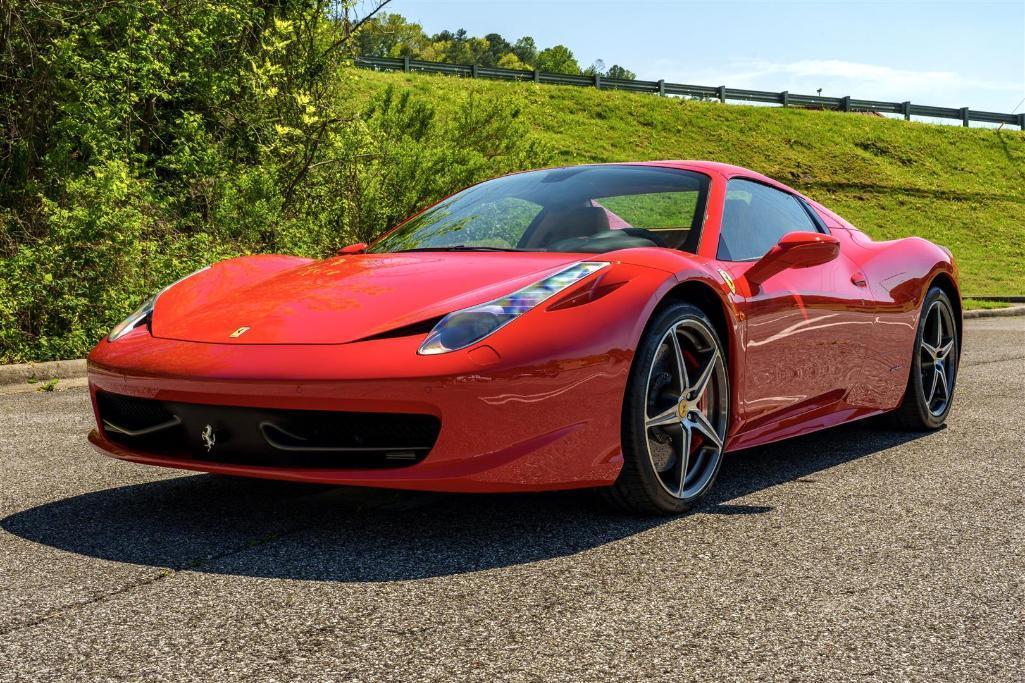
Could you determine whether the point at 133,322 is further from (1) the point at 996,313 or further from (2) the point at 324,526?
(1) the point at 996,313

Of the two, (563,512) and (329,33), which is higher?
(329,33)

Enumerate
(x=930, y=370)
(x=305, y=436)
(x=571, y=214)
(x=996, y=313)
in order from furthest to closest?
(x=996, y=313) < (x=930, y=370) < (x=571, y=214) < (x=305, y=436)

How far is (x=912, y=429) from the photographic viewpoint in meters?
5.65

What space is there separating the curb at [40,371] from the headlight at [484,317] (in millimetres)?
5368

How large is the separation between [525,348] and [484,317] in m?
0.17

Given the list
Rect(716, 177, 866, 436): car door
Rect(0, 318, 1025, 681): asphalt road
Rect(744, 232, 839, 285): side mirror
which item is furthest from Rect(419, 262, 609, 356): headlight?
Rect(744, 232, 839, 285): side mirror

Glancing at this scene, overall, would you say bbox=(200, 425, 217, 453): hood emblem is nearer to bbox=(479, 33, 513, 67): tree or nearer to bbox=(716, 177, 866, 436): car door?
bbox=(716, 177, 866, 436): car door

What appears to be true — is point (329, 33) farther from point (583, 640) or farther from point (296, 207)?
point (583, 640)

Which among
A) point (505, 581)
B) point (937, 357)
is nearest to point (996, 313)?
Answer: point (937, 357)

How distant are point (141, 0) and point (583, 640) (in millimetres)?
8057

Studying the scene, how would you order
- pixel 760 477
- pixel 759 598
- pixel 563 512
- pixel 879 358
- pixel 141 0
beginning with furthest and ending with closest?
1. pixel 141 0
2. pixel 879 358
3. pixel 760 477
4. pixel 563 512
5. pixel 759 598

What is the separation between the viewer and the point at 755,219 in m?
4.68

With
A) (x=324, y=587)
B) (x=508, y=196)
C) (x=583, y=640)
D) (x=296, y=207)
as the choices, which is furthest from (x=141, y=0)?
(x=583, y=640)

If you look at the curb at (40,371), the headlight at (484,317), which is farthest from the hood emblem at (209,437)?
the curb at (40,371)
